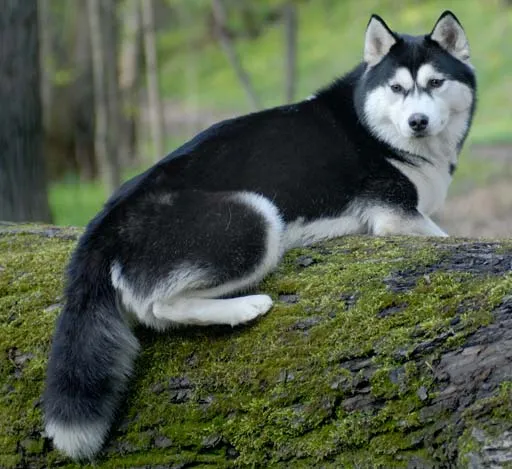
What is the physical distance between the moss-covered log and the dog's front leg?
58cm

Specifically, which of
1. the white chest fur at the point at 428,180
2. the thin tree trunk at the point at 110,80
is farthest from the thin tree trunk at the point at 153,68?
the white chest fur at the point at 428,180

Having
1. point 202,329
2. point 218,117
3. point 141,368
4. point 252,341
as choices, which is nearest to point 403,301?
point 252,341

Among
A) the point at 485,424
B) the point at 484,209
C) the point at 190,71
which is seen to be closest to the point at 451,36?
the point at 485,424

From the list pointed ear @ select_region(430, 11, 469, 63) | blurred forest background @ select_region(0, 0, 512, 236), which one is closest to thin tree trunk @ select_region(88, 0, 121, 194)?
blurred forest background @ select_region(0, 0, 512, 236)

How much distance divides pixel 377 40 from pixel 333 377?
2.12m

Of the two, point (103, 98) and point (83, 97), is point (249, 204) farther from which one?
point (83, 97)

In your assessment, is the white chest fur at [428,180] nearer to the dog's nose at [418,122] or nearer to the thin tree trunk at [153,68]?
the dog's nose at [418,122]

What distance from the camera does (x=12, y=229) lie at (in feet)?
14.6

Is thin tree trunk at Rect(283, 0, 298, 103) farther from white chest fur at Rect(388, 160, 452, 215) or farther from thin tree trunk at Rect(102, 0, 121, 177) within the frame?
white chest fur at Rect(388, 160, 452, 215)

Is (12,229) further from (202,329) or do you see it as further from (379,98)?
(379,98)

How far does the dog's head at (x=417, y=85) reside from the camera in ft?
13.1

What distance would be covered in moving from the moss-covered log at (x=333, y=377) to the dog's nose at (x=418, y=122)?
84 centimetres

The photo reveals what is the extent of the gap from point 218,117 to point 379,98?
1880 centimetres

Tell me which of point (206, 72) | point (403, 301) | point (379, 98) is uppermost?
point (379, 98)
